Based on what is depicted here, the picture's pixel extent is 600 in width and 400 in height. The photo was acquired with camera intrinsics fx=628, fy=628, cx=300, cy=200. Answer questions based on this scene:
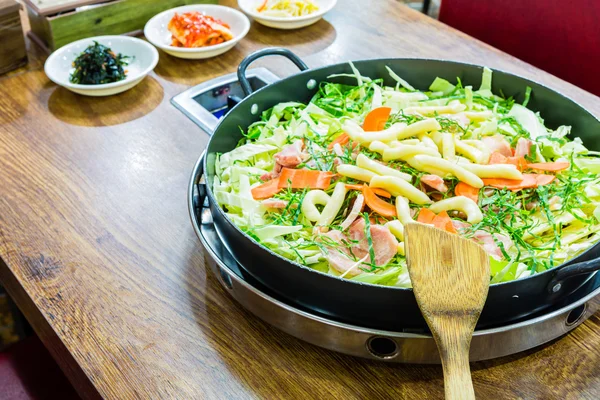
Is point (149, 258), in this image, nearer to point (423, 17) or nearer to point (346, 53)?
point (346, 53)

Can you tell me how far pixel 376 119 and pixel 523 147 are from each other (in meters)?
0.38

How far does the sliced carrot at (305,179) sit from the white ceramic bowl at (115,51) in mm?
872

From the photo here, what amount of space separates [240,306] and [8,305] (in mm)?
1270

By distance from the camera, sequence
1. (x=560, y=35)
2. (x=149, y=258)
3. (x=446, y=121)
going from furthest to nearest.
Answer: (x=560, y=35) → (x=446, y=121) → (x=149, y=258)

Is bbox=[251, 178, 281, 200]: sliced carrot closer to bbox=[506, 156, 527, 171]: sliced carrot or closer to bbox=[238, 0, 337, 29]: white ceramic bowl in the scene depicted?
bbox=[506, 156, 527, 171]: sliced carrot

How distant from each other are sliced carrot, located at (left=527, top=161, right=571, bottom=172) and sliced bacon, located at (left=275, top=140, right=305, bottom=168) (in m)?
0.57

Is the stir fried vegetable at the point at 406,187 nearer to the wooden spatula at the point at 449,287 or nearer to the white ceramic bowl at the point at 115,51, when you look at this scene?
the wooden spatula at the point at 449,287

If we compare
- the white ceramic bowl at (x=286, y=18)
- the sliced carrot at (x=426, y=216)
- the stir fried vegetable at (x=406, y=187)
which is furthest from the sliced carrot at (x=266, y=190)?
the white ceramic bowl at (x=286, y=18)

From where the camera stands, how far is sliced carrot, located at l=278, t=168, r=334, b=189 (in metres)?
1.49

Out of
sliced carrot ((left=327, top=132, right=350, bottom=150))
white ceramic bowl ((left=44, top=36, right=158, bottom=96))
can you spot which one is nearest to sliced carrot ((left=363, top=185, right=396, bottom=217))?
sliced carrot ((left=327, top=132, right=350, bottom=150))

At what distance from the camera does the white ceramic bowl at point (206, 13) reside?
2275mm

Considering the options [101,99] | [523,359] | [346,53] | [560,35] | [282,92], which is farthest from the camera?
[560,35]

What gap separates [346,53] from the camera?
238 cm

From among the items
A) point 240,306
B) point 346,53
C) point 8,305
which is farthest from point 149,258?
point 346,53
